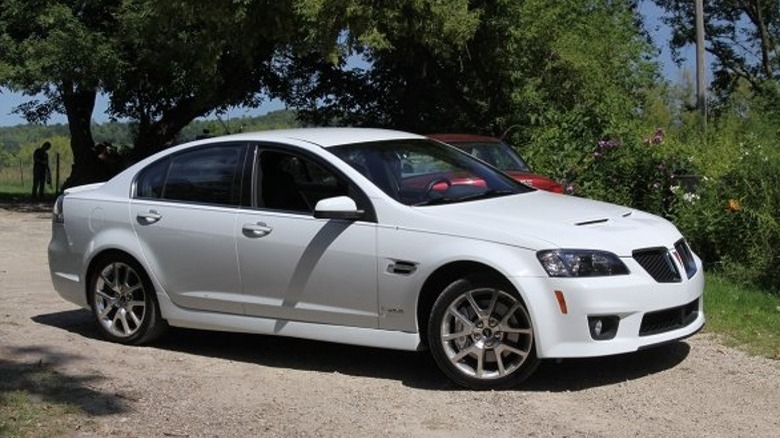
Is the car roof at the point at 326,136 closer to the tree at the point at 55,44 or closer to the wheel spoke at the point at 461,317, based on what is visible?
the wheel spoke at the point at 461,317

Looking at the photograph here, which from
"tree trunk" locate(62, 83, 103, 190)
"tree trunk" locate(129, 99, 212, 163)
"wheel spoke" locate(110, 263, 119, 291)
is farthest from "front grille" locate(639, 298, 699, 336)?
"tree trunk" locate(62, 83, 103, 190)

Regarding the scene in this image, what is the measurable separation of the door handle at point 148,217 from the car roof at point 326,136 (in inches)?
29.3

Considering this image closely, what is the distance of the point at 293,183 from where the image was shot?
669cm

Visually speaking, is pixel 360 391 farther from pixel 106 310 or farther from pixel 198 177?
pixel 106 310

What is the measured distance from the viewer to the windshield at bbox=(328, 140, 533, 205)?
20.6 ft

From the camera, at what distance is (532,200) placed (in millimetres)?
6457

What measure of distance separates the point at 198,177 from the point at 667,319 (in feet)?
11.5

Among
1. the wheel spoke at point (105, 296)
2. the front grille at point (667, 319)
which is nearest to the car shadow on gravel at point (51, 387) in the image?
the wheel spoke at point (105, 296)

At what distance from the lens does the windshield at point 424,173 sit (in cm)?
629

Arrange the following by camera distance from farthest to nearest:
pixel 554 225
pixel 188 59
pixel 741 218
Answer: pixel 188 59 → pixel 741 218 → pixel 554 225

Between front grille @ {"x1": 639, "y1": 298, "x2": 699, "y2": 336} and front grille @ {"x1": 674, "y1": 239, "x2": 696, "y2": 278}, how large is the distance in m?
0.20

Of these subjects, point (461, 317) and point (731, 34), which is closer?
point (461, 317)

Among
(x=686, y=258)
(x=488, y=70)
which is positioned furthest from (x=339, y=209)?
(x=488, y=70)

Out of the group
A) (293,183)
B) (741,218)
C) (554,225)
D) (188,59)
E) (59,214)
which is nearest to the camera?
(554,225)
